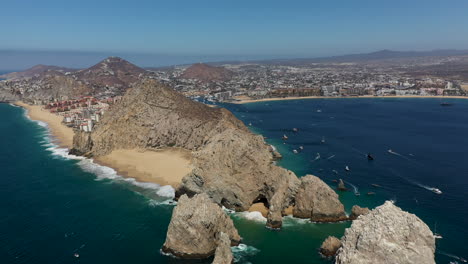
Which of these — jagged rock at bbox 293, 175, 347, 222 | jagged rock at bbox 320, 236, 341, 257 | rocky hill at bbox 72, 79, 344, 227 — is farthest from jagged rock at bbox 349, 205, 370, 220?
jagged rock at bbox 320, 236, 341, 257

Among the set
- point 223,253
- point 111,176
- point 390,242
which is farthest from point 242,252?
point 111,176

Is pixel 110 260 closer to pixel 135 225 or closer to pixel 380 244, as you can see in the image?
pixel 135 225

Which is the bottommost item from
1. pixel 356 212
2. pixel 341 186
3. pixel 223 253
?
pixel 341 186

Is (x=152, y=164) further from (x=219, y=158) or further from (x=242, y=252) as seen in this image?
(x=242, y=252)

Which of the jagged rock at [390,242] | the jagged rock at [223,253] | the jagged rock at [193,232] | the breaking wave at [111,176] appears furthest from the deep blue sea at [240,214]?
the jagged rock at [390,242]

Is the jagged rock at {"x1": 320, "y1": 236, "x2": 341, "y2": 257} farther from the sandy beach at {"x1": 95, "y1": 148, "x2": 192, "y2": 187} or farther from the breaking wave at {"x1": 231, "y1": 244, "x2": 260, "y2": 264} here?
the sandy beach at {"x1": 95, "y1": 148, "x2": 192, "y2": 187}

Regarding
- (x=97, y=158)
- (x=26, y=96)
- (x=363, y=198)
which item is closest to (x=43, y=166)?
(x=97, y=158)
